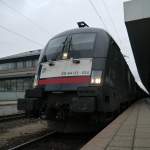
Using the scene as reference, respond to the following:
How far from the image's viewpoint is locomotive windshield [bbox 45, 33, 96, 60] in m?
8.87

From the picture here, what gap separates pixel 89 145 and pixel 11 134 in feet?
18.5

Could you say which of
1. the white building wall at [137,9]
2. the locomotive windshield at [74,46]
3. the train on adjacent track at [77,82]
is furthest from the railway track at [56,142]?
the white building wall at [137,9]

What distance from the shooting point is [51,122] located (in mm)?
9125

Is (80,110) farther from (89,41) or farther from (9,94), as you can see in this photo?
(9,94)

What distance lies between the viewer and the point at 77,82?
841 centimetres

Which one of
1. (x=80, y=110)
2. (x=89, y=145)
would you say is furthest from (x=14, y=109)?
(x=89, y=145)

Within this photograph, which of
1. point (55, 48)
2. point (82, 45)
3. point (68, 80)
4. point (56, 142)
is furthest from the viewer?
point (55, 48)

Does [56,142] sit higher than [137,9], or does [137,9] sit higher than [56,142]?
[137,9]

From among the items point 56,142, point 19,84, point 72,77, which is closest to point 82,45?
point 72,77

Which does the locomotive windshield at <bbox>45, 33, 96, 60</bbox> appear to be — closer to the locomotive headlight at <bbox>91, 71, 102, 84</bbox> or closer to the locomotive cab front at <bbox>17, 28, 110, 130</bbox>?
the locomotive cab front at <bbox>17, 28, 110, 130</bbox>

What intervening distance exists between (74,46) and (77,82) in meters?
1.25

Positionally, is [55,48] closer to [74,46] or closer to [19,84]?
[74,46]

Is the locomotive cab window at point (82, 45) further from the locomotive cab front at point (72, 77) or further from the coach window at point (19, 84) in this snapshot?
the coach window at point (19, 84)

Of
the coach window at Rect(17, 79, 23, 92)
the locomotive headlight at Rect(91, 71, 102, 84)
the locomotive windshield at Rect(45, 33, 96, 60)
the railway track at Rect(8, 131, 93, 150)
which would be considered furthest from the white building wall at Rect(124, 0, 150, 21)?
the coach window at Rect(17, 79, 23, 92)
